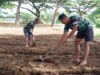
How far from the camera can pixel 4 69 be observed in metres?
3.89

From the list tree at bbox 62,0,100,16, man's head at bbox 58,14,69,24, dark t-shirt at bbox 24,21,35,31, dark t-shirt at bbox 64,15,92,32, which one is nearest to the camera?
man's head at bbox 58,14,69,24

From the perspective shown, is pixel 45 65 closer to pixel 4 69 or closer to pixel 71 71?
pixel 71 71

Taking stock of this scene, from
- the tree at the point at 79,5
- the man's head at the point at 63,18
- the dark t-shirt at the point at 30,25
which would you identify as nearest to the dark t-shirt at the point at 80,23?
the man's head at the point at 63,18

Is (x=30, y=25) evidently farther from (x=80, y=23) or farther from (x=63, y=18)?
(x=80, y=23)

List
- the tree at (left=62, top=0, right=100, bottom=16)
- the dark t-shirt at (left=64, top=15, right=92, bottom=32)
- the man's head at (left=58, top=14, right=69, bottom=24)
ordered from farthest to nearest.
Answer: the tree at (left=62, top=0, right=100, bottom=16)
the dark t-shirt at (left=64, top=15, right=92, bottom=32)
the man's head at (left=58, top=14, right=69, bottom=24)

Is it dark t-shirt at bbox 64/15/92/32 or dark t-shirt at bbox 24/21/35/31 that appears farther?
dark t-shirt at bbox 24/21/35/31

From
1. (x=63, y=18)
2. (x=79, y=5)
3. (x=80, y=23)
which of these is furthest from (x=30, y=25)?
(x=79, y=5)

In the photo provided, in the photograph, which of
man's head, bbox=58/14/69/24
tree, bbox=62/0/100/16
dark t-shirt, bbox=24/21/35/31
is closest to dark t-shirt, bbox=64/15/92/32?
man's head, bbox=58/14/69/24

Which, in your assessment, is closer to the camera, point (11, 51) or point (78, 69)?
point (78, 69)

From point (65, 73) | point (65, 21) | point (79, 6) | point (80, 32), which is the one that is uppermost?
point (79, 6)

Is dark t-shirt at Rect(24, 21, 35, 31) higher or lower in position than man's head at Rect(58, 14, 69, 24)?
lower

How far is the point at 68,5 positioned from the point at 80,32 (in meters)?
23.3

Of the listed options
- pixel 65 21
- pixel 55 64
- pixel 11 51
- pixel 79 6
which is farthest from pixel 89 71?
pixel 79 6

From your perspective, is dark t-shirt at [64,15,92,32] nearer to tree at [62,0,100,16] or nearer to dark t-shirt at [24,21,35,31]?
dark t-shirt at [24,21,35,31]
